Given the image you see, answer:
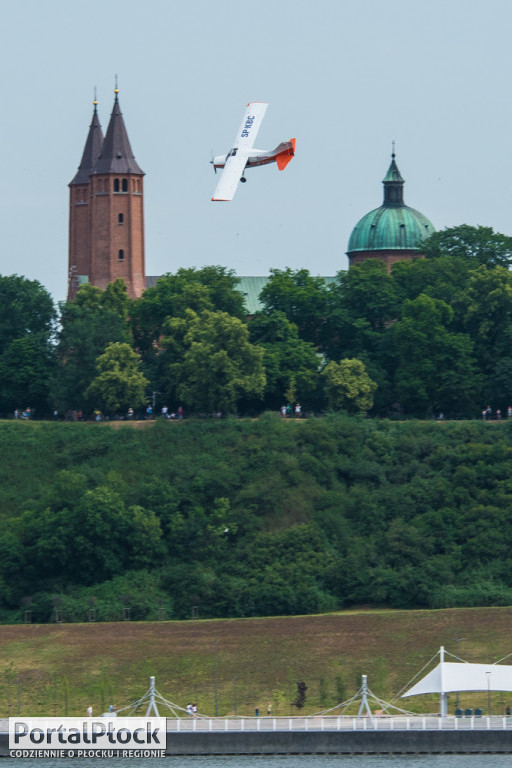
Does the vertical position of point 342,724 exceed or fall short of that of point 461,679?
it falls short


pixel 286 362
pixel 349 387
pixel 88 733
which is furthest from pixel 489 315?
pixel 88 733

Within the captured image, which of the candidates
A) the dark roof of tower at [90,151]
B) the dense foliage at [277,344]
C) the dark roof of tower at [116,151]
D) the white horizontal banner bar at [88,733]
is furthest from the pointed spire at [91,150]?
the white horizontal banner bar at [88,733]

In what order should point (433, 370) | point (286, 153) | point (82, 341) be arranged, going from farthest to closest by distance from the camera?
1. point (82, 341)
2. point (433, 370)
3. point (286, 153)

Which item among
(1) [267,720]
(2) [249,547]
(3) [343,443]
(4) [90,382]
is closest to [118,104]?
(4) [90,382]

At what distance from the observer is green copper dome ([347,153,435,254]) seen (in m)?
162

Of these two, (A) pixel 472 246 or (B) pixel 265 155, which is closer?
(B) pixel 265 155

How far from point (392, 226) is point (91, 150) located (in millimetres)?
23964

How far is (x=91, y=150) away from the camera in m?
158

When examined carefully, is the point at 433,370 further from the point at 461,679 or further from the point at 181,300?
the point at 461,679

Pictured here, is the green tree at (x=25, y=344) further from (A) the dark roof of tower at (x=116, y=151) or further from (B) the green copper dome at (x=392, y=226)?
(B) the green copper dome at (x=392, y=226)

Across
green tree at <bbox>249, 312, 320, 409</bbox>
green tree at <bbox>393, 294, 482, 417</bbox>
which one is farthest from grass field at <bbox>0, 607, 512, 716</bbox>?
green tree at <bbox>249, 312, 320, 409</bbox>

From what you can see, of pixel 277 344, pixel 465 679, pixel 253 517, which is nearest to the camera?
pixel 465 679

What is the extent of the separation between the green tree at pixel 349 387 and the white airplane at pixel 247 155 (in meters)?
39.1

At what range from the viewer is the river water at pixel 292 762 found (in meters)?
84.1
